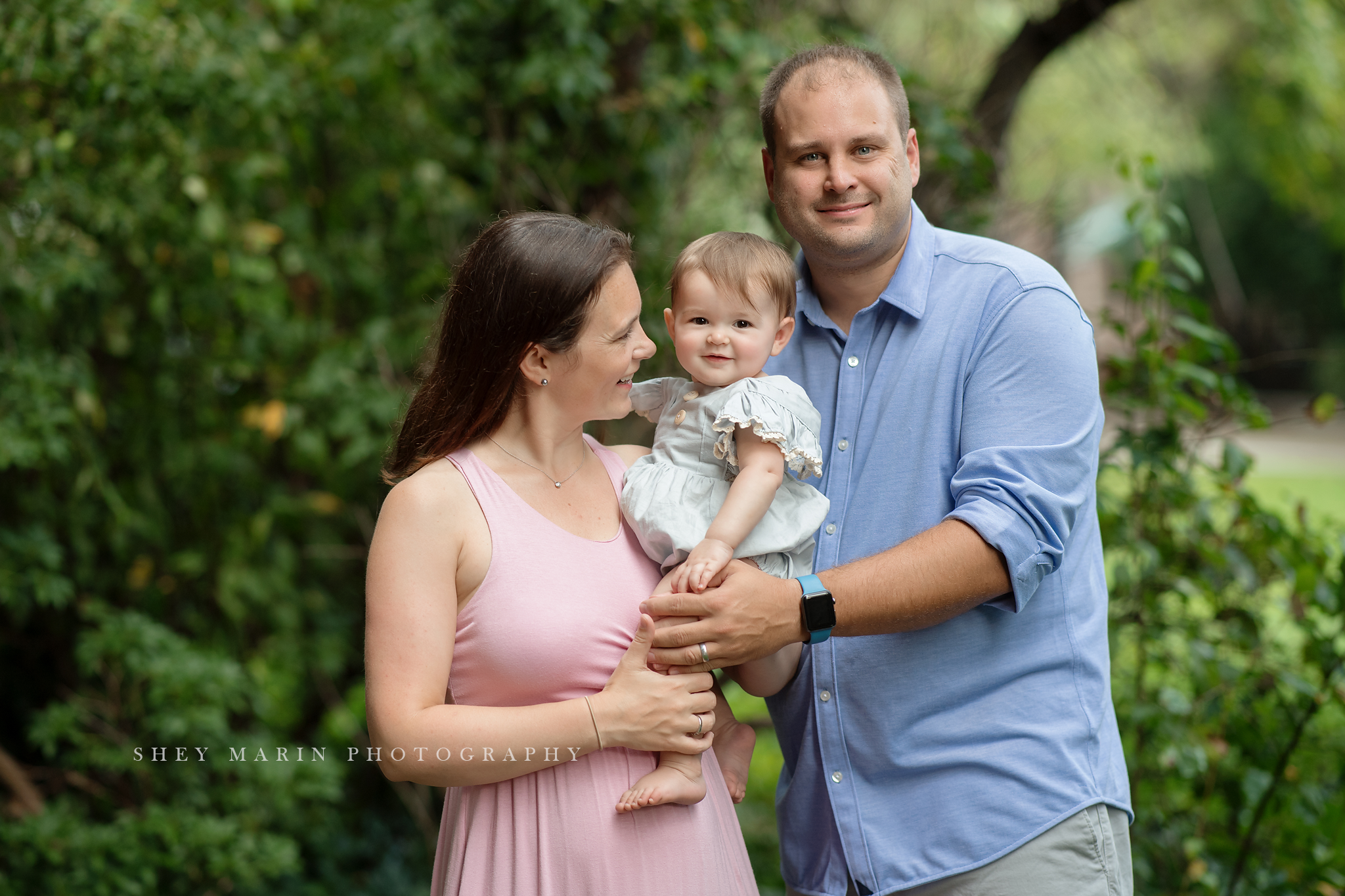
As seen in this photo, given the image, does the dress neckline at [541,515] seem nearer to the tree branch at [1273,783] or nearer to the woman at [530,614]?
the woman at [530,614]

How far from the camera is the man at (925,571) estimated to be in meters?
1.75

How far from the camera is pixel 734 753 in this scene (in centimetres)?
201

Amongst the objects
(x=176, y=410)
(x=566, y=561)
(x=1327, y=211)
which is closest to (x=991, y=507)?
(x=566, y=561)

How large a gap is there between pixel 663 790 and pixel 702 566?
1.21ft

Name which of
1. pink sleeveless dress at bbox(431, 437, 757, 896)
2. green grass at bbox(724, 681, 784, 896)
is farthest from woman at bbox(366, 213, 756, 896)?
green grass at bbox(724, 681, 784, 896)

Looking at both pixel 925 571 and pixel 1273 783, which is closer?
pixel 925 571

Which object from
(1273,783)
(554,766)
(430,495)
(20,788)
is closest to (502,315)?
(430,495)

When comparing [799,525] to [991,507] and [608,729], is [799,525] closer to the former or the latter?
[991,507]

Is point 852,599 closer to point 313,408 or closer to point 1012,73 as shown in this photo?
point 313,408

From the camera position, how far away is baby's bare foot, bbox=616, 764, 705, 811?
1.71 meters

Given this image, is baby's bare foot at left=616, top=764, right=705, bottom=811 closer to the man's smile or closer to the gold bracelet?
the gold bracelet

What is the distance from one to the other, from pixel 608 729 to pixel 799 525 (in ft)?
1.64

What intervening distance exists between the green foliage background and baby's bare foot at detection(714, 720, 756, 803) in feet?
4.82

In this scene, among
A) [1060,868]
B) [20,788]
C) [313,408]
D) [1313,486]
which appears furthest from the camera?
[1313,486]
